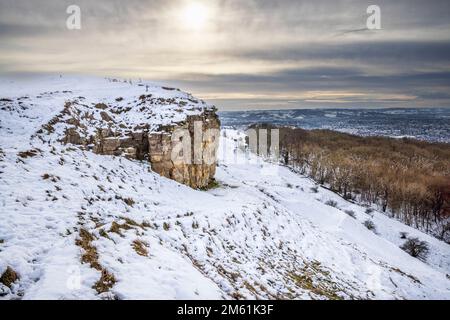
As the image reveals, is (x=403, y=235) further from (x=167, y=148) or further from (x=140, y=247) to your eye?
(x=140, y=247)

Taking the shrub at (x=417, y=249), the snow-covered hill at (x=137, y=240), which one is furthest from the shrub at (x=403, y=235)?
the snow-covered hill at (x=137, y=240)

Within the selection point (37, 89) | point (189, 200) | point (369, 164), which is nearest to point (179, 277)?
point (189, 200)

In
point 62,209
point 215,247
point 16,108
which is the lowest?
point 215,247

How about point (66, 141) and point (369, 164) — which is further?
point (369, 164)

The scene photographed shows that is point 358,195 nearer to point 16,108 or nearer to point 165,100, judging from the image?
point 165,100

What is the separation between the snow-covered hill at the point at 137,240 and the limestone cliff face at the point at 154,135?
1390 mm

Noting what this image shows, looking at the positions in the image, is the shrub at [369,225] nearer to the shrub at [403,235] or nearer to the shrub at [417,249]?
the shrub at [403,235]

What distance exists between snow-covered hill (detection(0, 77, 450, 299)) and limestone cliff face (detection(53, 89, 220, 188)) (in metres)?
1.39

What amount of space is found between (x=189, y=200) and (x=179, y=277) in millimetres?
11088

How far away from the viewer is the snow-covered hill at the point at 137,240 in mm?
8016

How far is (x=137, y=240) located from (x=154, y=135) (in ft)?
48.1

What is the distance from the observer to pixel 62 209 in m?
11.3

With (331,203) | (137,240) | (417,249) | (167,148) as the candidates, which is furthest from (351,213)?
(137,240)

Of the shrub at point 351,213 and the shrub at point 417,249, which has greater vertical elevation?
the shrub at point 351,213
